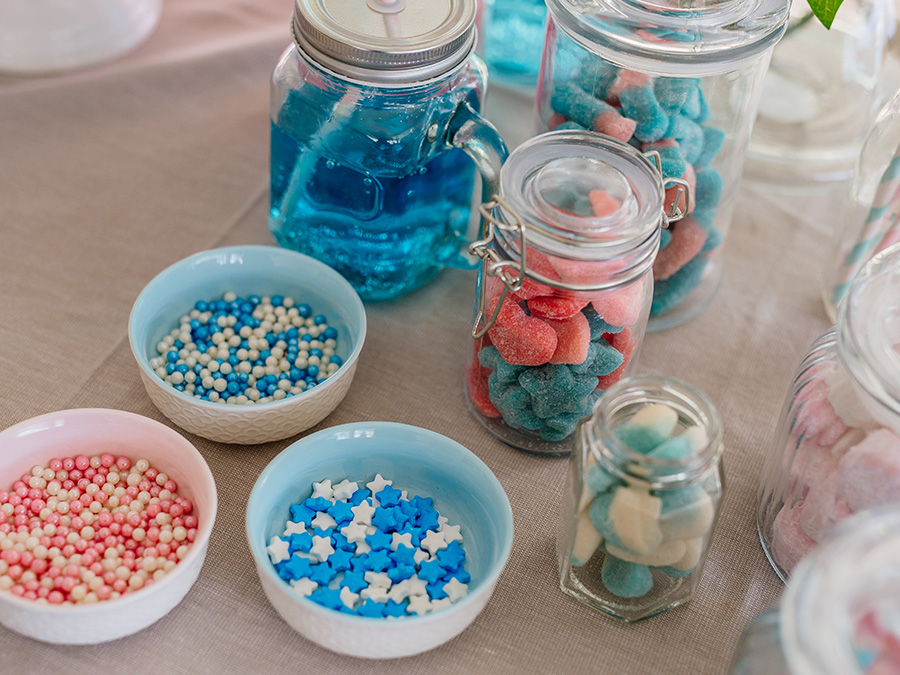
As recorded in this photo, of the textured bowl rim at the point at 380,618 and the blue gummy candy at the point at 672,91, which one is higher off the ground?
the blue gummy candy at the point at 672,91

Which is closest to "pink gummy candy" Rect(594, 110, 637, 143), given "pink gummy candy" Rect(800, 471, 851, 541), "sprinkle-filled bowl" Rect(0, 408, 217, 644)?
"pink gummy candy" Rect(800, 471, 851, 541)

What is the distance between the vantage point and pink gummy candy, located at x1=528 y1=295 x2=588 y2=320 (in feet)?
2.45

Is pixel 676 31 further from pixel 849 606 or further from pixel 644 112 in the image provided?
pixel 849 606

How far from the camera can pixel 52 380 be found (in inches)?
34.6

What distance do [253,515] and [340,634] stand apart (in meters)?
0.11

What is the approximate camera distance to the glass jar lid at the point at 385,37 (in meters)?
0.80

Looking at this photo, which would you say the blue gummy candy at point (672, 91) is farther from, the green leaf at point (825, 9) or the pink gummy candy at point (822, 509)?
the pink gummy candy at point (822, 509)

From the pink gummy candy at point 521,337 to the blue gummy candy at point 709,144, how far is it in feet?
0.84

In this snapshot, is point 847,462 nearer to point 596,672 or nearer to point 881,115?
point 596,672

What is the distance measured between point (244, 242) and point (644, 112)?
462 millimetres

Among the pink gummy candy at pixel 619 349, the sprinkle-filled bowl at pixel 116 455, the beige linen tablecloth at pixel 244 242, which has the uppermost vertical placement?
the pink gummy candy at pixel 619 349

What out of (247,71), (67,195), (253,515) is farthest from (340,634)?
(247,71)

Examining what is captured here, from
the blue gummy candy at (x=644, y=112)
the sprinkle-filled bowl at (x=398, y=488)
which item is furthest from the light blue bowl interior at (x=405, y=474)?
the blue gummy candy at (x=644, y=112)

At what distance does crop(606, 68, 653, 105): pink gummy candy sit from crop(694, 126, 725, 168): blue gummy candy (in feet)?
0.27
